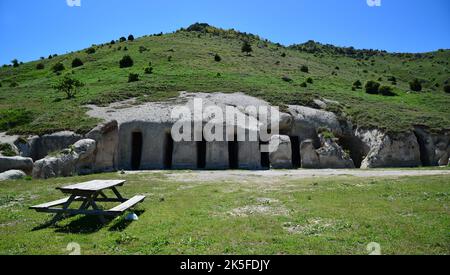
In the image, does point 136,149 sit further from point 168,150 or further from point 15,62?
point 15,62

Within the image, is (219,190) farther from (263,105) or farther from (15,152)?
(263,105)

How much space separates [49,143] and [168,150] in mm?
A: 9717

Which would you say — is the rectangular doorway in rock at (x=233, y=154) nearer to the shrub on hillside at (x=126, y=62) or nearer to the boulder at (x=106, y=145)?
the boulder at (x=106, y=145)

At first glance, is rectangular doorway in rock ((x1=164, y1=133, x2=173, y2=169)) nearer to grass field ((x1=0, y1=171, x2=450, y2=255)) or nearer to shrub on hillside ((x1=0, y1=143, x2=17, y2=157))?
shrub on hillside ((x1=0, y1=143, x2=17, y2=157))

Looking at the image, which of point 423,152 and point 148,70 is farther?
point 148,70

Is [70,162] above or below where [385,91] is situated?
below

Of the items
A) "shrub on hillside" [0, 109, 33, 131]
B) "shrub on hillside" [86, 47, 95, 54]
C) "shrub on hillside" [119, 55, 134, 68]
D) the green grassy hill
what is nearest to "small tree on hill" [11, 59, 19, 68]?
the green grassy hill

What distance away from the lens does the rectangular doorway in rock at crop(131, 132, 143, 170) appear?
32.0 meters

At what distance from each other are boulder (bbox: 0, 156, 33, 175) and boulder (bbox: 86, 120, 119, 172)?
4.58 meters

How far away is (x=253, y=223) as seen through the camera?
34.9ft

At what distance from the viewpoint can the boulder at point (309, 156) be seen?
31.8 metres

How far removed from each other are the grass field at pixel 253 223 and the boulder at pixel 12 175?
14.0ft

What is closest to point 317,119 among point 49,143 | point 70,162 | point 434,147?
point 434,147
